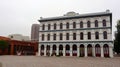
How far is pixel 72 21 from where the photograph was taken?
38.6 meters

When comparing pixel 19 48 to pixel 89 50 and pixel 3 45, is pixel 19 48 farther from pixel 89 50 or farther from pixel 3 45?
pixel 89 50

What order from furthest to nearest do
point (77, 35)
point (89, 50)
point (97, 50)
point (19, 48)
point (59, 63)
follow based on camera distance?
point (19, 48)
point (77, 35)
point (89, 50)
point (97, 50)
point (59, 63)

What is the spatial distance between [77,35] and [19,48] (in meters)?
23.1

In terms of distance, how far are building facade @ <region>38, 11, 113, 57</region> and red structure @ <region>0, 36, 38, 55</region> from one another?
1176cm

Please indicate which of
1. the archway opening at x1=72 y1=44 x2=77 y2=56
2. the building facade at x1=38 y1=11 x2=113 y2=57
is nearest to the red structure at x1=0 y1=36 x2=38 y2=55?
the building facade at x1=38 y1=11 x2=113 y2=57

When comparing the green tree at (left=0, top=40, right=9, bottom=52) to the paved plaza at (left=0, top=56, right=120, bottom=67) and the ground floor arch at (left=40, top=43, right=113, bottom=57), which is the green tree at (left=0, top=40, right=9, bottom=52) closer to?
the ground floor arch at (left=40, top=43, right=113, bottom=57)

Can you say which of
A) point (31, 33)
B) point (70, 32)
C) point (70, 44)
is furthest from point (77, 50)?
point (31, 33)

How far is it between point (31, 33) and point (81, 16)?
90862 millimetres

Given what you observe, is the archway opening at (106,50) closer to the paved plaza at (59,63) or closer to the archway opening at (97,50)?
the archway opening at (97,50)

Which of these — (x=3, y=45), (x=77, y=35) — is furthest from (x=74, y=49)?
(x=3, y=45)

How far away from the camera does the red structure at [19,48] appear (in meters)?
47.7

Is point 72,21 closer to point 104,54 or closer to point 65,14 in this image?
point 65,14

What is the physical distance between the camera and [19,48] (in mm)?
50250

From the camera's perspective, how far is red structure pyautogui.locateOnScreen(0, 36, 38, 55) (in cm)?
4769
